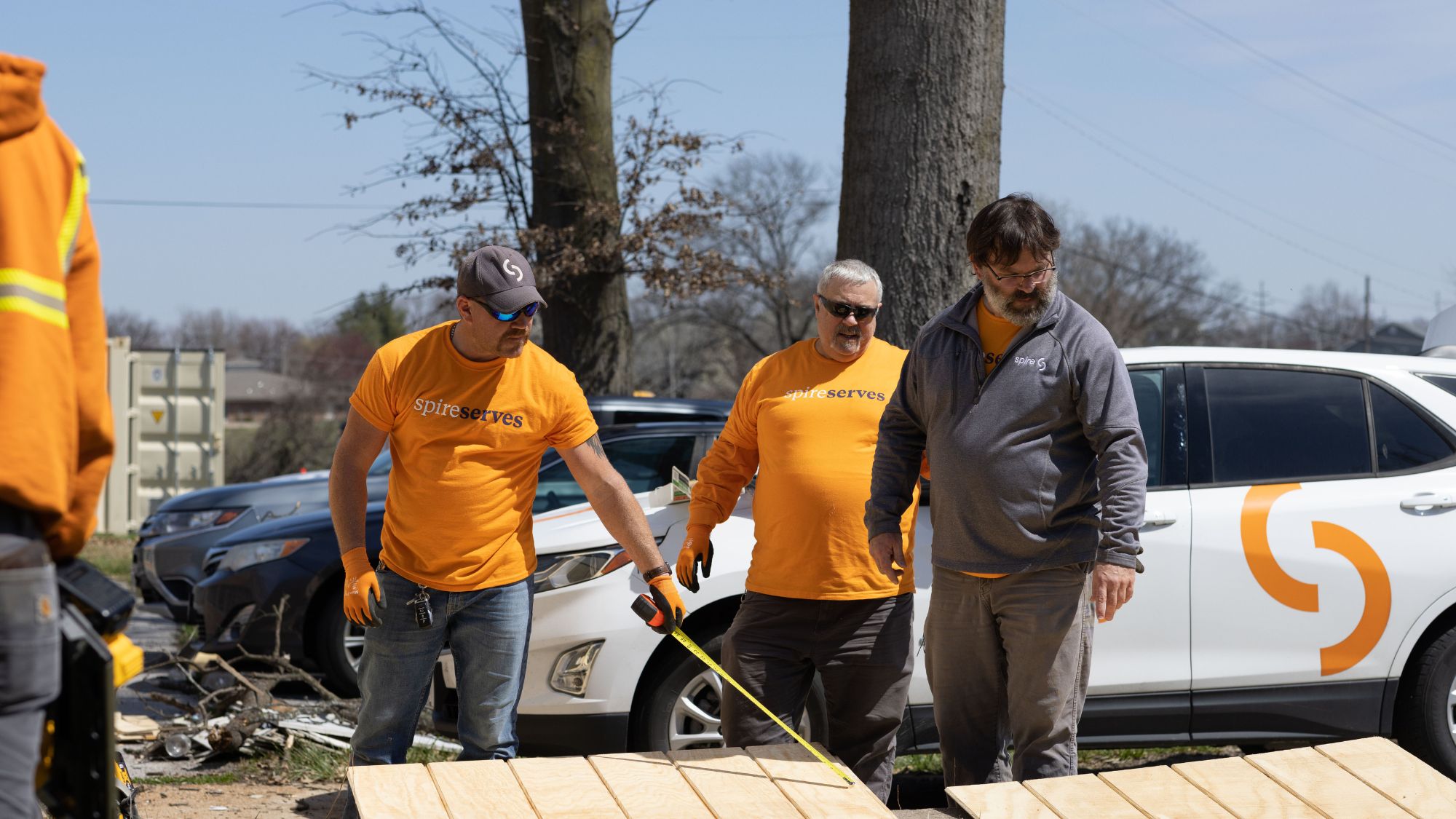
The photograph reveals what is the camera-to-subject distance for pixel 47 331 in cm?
185

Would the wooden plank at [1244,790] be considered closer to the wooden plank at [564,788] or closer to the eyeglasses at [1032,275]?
the eyeglasses at [1032,275]

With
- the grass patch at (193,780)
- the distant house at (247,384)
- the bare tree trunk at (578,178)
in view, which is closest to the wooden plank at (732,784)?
the grass patch at (193,780)

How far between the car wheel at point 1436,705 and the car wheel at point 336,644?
479 centimetres

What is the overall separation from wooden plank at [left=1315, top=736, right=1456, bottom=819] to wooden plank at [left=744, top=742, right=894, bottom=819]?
1.18 m

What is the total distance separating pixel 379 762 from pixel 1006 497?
1.89 m

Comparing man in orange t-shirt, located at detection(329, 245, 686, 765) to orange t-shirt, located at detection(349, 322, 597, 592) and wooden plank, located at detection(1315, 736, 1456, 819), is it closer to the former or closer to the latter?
orange t-shirt, located at detection(349, 322, 597, 592)

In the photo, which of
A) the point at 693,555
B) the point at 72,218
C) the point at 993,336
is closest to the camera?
the point at 72,218

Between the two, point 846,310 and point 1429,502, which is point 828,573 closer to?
point 846,310

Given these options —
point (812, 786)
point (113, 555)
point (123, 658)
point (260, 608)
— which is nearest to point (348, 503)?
point (812, 786)

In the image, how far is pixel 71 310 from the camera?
199cm

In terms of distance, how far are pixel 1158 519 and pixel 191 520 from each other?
23.4ft

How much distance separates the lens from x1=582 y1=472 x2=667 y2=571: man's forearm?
3.86m

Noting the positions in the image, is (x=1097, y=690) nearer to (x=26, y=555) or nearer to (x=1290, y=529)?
(x=1290, y=529)

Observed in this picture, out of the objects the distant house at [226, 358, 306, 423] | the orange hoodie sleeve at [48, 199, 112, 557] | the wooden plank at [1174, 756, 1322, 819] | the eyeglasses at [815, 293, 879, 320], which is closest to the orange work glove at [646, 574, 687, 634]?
the eyeglasses at [815, 293, 879, 320]
